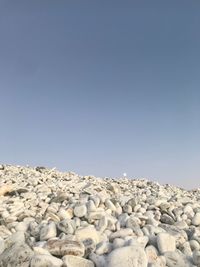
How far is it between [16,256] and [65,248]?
23.9 inches

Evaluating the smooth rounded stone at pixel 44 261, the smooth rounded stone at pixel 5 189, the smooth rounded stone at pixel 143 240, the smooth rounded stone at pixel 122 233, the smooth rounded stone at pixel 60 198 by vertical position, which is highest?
the smooth rounded stone at pixel 5 189

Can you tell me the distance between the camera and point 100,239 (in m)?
5.67

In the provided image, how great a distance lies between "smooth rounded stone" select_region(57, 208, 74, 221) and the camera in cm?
675

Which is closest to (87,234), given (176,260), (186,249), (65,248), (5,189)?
(65,248)

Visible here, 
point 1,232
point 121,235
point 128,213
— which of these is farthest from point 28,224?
point 128,213

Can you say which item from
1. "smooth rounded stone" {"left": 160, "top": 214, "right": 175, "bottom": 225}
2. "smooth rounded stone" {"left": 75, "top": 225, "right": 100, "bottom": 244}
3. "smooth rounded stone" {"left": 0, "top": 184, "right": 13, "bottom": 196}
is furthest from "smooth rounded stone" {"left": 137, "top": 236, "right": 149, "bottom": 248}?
"smooth rounded stone" {"left": 0, "top": 184, "right": 13, "bottom": 196}

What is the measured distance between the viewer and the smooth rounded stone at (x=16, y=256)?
4.54 metres

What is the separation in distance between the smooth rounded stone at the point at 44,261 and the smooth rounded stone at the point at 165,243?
1.50m

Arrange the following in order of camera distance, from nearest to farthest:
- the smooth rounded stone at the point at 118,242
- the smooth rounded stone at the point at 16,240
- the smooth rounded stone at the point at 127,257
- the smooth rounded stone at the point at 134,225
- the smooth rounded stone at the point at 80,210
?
the smooth rounded stone at the point at 127,257
the smooth rounded stone at the point at 16,240
the smooth rounded stone at the point at 118,242
the smooth rounded stone at the point at 134,225
the smooth rounded stone at the point at 80,210

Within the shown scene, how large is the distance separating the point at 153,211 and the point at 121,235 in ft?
6.80

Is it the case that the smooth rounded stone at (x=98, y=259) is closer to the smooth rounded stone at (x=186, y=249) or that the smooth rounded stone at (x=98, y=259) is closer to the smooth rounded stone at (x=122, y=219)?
the smooth rounded stone at (x=186, y=249)

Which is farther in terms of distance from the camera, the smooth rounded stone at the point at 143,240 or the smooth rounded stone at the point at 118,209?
the smooth rounded stone at the point at 118,209

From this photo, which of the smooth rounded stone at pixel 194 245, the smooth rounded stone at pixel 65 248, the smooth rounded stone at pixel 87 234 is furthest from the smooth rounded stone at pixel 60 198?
the smooth rounded stone at pixel 65 248

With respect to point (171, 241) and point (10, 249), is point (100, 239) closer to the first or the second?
point (171, 241)
